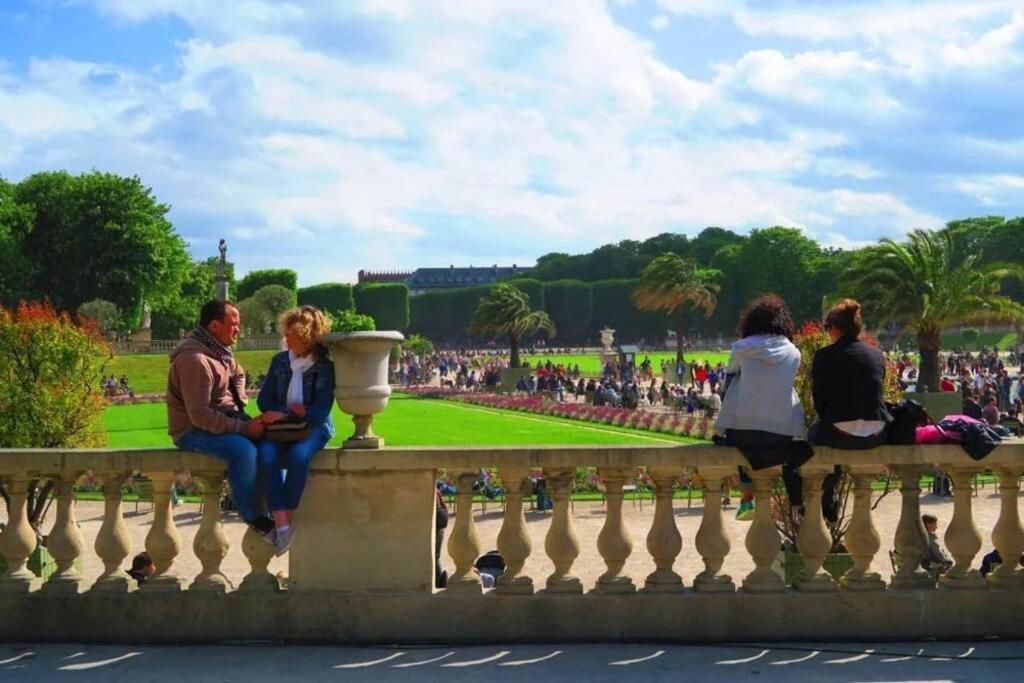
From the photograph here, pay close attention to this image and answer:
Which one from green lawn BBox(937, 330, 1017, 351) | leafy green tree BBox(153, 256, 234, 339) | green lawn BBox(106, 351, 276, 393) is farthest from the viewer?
green lawn BBox(937, 330, 1017, 351)

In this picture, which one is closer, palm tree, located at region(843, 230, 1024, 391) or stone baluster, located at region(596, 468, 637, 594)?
stone baluster, located at region(596, 468, 637, 594)

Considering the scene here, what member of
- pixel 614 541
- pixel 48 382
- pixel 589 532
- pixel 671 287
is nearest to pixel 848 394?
pixel 614 541

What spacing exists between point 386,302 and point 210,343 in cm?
11360

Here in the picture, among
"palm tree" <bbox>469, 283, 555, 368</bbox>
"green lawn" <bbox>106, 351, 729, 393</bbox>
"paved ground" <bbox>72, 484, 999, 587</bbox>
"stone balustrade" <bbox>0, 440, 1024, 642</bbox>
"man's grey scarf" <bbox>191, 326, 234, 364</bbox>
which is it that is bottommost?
"paved ground" <bbox>72, 484, 999, 587</bbox>

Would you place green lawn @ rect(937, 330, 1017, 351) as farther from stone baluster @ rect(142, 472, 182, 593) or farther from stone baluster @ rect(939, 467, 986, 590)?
stone baluster @ rect(142, 472, 182, 593)

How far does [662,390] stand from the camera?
4403 cm

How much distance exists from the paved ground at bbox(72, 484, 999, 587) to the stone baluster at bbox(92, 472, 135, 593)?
633 centimetres

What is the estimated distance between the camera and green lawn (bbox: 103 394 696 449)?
2895cm

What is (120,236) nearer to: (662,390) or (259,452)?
(662,390)

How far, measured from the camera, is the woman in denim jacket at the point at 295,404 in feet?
16.9

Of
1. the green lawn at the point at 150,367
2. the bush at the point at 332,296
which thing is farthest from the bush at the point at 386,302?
the green lawn at the point at 150,367

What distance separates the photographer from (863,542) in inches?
204

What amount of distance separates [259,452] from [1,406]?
1050cm

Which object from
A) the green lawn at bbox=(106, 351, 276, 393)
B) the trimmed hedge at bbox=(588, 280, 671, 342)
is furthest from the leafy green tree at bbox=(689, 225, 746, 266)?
the green lawn at bbox=(106, 351, 276, 393)
